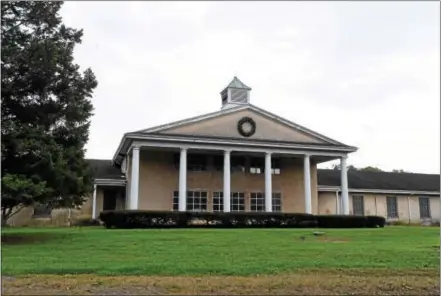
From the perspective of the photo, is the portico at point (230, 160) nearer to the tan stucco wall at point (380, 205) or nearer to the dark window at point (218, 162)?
the dark window at point (218, 162)

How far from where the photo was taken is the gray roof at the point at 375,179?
40.1m

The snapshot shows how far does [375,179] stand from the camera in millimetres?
44188

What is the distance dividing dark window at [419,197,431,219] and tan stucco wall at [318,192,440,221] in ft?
0.95

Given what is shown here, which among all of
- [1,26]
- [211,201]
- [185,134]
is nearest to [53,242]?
[1,26]

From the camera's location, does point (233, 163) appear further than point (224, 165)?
Yes

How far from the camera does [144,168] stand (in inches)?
1344

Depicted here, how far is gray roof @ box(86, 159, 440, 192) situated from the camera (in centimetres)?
4013

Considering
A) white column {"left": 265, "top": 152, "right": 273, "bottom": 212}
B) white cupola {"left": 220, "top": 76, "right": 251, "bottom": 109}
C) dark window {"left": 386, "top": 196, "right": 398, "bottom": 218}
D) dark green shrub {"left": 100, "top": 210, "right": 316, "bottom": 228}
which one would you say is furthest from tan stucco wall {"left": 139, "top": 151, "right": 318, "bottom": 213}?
dark window {"left": 386, "top": 196, "right": 398, "bottom": 218}

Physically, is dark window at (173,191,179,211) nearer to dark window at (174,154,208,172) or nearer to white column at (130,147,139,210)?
dark window at (174,154,208,172)

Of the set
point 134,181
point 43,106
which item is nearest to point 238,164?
point 134,181

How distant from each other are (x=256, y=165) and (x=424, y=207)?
1593 cm

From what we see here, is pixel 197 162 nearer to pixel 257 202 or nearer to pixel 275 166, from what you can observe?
pixel 257 202

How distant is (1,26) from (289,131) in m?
20.8

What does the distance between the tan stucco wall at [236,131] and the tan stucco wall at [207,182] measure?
9.54 ft
